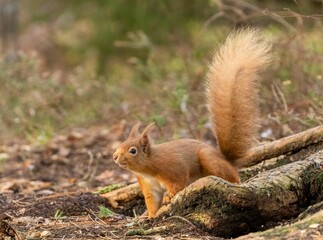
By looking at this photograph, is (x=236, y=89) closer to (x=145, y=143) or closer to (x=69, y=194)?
(x=145, y=143)

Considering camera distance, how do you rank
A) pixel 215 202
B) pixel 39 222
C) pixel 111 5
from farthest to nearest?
pixel 111 5 → pixel 39 222 → pixel 215 202

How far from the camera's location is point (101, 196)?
493cm

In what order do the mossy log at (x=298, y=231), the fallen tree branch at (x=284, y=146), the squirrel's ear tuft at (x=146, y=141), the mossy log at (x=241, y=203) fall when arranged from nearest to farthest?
the mossy log at (x=298, y=231) < the mossy log at (x=241, y=203) < the squirrel's ear tuft at (x=146, y=141) < the fallen tree branch at (x=284, y=146)

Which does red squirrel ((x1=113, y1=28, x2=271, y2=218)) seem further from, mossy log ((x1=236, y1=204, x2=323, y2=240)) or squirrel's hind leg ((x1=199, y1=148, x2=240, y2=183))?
mossy log ((x1=236, y1=204, x2=323, y2=240))

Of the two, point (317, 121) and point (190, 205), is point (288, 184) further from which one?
point (317, 121)

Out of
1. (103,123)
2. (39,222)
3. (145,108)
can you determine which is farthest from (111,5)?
(39,222)

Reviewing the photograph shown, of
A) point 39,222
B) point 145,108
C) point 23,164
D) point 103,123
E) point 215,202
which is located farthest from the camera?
point 103,123

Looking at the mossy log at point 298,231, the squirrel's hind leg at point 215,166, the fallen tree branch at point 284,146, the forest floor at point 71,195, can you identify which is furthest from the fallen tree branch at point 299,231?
the fallen tree branch at point 284,146

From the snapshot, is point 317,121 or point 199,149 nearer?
point 199,149

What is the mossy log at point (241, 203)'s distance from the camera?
12.2 feet

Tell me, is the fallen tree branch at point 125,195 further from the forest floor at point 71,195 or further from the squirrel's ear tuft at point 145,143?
the squirrel's ear tuft at point 145,143

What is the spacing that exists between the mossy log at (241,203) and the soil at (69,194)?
0.27ft

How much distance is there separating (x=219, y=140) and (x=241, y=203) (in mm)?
920

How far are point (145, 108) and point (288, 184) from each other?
3693mm
